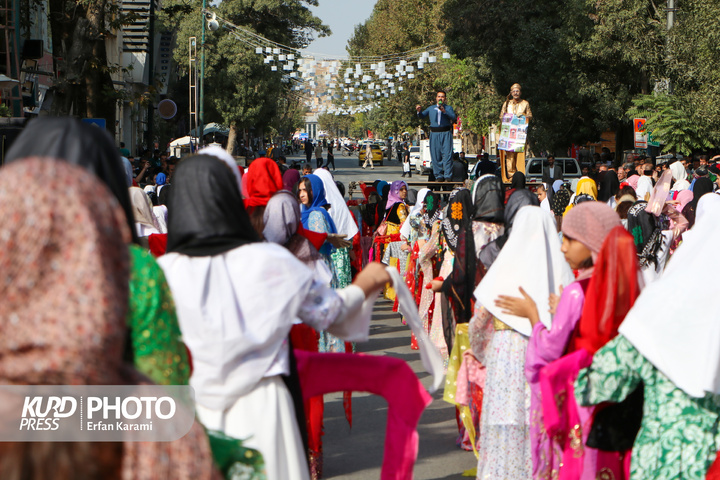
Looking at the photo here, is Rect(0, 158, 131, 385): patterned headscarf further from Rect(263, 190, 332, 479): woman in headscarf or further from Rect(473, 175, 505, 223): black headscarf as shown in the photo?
Rect(473, 175, 505, 223): black headscarf

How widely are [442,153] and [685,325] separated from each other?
1249 cm

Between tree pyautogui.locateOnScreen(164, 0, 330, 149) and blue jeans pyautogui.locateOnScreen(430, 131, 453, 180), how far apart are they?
33796 millimetres

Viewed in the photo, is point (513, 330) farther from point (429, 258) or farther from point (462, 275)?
point (429, 258)

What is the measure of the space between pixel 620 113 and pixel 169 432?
2679 cm

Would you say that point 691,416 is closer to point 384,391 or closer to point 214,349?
point 384,391

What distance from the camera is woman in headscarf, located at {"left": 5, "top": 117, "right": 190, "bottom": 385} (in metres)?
1.73

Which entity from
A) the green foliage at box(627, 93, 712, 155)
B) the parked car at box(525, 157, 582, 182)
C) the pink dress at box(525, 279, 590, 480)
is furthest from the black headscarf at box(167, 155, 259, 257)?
the parked car at box(525, 157, 582, 182)

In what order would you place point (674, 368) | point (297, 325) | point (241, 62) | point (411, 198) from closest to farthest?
point (674, 368), point (297, 325), point (411, 198), point (241, 62)

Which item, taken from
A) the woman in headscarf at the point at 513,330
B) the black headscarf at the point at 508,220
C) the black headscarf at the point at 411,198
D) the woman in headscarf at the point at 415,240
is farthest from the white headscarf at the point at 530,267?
the black headscarf at the point at 411,198

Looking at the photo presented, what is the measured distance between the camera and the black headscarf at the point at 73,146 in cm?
170

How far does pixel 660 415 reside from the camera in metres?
3.27

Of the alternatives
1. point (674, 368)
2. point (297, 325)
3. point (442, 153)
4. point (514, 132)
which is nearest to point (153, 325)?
point (674, 368)

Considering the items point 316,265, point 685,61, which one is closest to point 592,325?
point 316,265

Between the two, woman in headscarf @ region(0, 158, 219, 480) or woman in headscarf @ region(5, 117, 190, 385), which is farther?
woman in headscarf @ region(5, 117, 190, 385)
